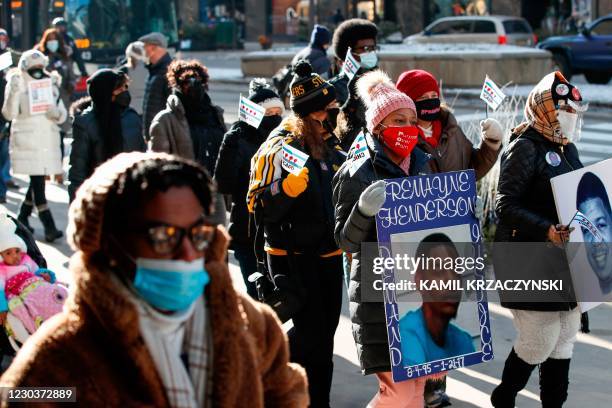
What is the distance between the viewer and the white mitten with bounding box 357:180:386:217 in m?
4.84

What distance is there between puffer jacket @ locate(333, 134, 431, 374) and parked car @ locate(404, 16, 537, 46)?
2528 centimetres

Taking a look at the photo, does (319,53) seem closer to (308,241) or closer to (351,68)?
(351,68)

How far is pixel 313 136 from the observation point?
5.96 metres

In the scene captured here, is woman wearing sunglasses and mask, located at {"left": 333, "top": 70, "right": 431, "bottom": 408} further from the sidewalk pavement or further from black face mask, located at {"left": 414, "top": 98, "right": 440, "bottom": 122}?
the sidewalk pavement

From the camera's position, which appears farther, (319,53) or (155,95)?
(319,53)

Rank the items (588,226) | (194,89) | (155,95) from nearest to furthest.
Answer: (588,226), (194,89), (155,95)

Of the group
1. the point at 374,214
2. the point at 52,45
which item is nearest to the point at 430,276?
the point at 374,214

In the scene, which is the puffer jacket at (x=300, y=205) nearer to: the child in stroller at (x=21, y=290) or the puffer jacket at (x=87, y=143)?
the child in stroller at (x=21, y=290)

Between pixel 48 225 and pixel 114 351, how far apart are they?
7872 mm

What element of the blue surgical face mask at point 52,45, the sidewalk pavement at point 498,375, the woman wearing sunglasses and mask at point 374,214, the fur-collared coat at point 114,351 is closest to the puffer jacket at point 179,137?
the sidewalk pavement at point 498,375

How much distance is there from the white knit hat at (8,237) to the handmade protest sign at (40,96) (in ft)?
17.4

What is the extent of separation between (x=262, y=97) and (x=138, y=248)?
4.47m

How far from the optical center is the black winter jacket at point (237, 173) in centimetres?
707

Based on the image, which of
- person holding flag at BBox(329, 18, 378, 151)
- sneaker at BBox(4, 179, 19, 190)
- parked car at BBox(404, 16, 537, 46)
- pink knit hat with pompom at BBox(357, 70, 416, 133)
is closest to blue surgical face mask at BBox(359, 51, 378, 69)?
person holding flag at BBox(329, 18, 378, 151)
